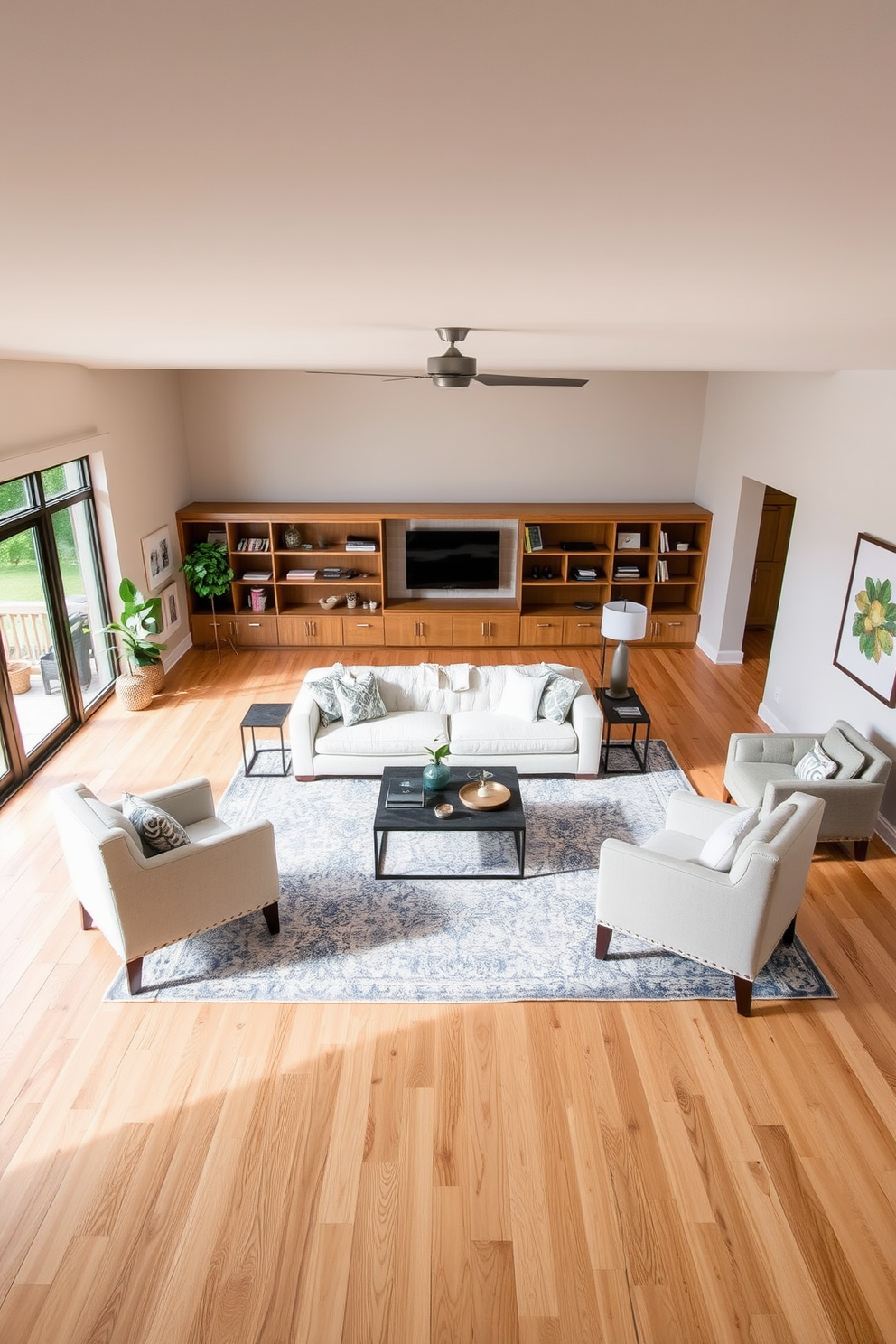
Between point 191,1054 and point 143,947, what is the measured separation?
52 centimetres

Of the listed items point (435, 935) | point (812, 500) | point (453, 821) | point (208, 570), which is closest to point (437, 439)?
point (208, 570)

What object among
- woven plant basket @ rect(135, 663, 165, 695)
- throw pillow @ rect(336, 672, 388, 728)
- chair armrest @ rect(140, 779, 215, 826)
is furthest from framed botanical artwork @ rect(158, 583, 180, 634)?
chair armrest @ rect(140, 779, 215, 826)

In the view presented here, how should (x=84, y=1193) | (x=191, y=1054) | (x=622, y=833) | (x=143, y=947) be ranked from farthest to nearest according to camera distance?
(x=622, y=833)
(x=143, y=947)
(x=191, y=1054)
(x=84, y=1193)

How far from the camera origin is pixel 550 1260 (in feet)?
8.32

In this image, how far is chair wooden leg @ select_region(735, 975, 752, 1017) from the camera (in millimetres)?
3404

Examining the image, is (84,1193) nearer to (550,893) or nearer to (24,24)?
(550,893)

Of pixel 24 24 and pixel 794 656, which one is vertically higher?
pixel 24 24

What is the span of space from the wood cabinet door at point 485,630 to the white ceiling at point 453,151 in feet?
18.9

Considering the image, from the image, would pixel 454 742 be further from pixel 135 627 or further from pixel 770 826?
pixel 135 627

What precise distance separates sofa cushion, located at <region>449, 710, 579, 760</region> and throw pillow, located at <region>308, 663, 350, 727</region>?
2.77ft

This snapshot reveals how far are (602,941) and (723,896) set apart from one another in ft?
2.24

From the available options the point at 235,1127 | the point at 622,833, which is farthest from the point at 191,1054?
the point at 622,833

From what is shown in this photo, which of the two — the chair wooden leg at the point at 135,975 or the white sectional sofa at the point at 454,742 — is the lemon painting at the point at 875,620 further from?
the chair wooden leg at the point at 135,975

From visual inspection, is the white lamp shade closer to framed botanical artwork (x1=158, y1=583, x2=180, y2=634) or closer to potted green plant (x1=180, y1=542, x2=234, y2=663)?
potted green plant (x1=180, y1=542, x2=234, y2=663)
